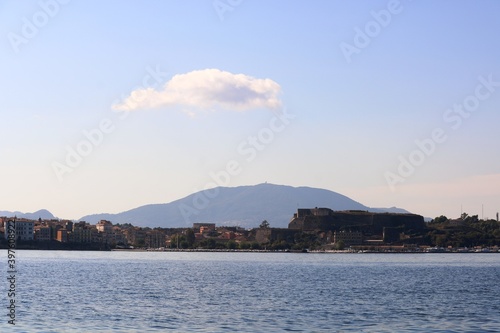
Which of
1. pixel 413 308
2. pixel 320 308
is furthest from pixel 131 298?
pixel 413 308

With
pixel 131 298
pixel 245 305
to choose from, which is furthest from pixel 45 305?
pixel 245 305

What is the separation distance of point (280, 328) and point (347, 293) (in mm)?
20216

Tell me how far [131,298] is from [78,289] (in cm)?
894

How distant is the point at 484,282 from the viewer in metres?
69.2

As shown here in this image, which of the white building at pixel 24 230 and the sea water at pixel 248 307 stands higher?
the white building at pixel 24 230

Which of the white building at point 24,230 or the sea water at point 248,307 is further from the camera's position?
the white building at point 24,230

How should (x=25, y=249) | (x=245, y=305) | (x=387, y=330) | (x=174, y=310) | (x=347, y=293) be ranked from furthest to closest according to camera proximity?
(x=25, y=249) → (x=347, y=293) → (x=245, y=305) → (x=174, y=310) → (x=387, y=330)

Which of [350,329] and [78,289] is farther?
[78,289]

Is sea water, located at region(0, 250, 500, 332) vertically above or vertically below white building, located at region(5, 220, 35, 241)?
below

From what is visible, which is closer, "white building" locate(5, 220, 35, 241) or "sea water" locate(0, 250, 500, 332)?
"sea water" locate(0, 250, 500, 332)

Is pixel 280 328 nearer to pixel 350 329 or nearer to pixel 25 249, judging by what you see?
pixel 350 329

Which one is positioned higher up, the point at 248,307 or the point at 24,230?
the point at 24,230

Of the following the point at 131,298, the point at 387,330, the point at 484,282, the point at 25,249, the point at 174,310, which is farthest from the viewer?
the point at 25,249

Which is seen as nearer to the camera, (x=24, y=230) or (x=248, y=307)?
(x=248, y=307)
